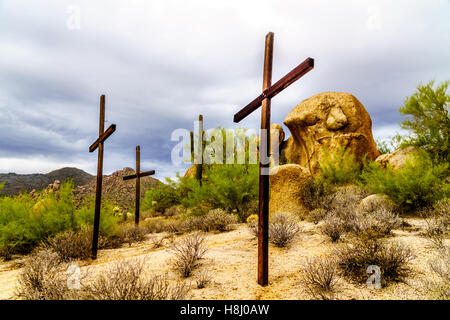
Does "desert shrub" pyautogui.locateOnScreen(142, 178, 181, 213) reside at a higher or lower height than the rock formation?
lower

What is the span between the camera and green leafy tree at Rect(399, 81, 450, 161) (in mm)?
12312

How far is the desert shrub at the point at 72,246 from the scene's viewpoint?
5396 millimetres

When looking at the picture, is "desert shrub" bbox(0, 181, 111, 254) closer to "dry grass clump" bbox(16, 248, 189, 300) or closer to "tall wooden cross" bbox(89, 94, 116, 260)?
"tall wooden cross" bbox(89, 94, 116, 260)

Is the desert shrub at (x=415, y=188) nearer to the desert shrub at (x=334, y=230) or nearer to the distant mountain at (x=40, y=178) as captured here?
the desert shrub at (x=334, y=230)

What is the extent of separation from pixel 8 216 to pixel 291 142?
2075cm

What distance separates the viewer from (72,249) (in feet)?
18.0

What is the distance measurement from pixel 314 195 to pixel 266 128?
6618 mm

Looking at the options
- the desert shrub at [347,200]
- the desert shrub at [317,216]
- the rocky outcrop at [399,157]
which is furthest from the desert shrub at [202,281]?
the rocky outcrop at [399,157]

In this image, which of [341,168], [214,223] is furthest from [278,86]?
[341,168]

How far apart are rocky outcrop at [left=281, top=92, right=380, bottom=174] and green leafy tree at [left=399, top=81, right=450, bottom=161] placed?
346cm

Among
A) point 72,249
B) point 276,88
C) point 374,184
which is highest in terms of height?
point 276,88

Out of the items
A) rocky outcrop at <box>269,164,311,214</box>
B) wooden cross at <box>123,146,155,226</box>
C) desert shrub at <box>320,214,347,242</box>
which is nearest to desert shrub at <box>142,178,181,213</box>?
wooden cross at <box>123,146,155,226</box>
